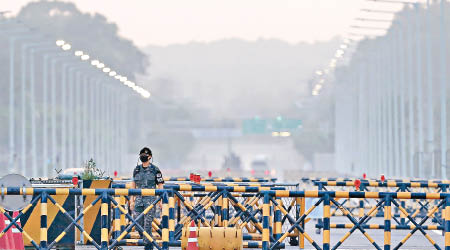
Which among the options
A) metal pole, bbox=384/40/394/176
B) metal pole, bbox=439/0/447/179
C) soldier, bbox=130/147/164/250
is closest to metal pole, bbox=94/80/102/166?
metal pole, bbox=384/40/394/176

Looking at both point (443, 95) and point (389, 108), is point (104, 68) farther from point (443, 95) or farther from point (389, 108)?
point (443, 95)

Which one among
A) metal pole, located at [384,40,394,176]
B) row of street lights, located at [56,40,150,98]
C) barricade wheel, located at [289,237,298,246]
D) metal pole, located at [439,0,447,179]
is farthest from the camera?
metal pole, located at [384,40,394,176]

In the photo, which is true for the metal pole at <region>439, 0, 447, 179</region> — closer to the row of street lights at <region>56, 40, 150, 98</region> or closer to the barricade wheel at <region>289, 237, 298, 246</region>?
the row of street lights at <region>56, 40, 150, 98</region>

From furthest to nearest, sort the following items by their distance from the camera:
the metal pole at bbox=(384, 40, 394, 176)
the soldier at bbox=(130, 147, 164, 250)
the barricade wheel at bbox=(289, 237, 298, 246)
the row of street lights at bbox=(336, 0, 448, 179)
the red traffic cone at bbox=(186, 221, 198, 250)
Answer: the metal pole at bbox=(384, 40, 394, 176) < the row of street lights at bbox=(336, 0, 448, 179) < the barricade wheel at bbox=(289, 237, 298, 246) < the soldier at bbox=(130, 147, 164, 250) < the red traffic cone at bbox=(186, 221, 198, 250)

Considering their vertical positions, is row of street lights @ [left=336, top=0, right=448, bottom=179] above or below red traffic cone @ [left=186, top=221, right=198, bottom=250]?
above

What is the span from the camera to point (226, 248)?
18.8m

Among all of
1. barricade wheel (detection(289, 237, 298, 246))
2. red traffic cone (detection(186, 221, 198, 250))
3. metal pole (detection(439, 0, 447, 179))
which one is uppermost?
metal pole (detection(439, 0, 447, 179))

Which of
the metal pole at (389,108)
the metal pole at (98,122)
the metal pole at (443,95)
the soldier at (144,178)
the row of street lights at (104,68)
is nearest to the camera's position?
the soldier at (144,178)

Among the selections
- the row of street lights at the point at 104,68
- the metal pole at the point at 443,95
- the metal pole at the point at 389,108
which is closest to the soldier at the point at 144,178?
the metal pole at the point at 443,95

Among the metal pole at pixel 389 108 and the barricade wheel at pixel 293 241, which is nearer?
the barricade wheel at pixel 293 241

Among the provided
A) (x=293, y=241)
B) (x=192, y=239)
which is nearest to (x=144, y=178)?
(x=192, y=239)

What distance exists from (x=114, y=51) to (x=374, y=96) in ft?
207

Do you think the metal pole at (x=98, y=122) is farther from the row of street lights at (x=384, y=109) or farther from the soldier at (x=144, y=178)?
the soldier at (x=144, y=178)

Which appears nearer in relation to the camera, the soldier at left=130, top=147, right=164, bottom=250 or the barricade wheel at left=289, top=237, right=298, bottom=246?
the soldier at left=130, top=147, right=164, bottom=250
